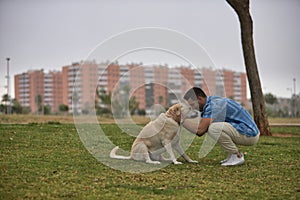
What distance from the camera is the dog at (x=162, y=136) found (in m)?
7.43

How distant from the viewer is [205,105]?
7.52 metres

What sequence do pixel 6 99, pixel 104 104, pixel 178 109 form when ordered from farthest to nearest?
pixel 6 99
pixel 104 104
pixel 178 109

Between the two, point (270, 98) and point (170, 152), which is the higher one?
point (270, 98)

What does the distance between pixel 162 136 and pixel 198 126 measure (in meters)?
0.59

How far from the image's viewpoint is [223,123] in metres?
7.60

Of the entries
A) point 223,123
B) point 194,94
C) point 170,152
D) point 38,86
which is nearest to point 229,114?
point 223,123

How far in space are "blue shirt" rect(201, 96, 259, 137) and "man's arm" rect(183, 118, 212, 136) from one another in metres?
0.09

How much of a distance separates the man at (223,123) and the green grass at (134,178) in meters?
0.39

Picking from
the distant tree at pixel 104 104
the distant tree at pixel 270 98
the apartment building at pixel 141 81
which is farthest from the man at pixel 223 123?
the distant tree at pixel 270 98

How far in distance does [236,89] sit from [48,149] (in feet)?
257

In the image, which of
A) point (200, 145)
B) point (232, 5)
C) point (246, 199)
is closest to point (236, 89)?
point (232, 5)

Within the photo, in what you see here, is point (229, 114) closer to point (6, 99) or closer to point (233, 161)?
point (233, 161)

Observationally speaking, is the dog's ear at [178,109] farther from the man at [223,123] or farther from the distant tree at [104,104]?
the distant tree at [104,104]

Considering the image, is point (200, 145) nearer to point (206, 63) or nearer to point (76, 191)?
point (206, 63)
